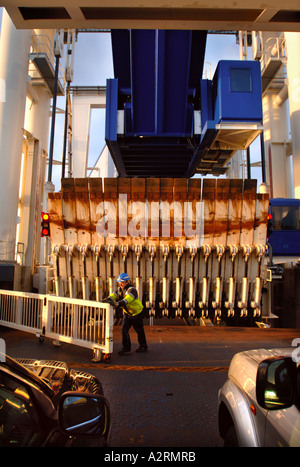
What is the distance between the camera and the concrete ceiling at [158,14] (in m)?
2.66

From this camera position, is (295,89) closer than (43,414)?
No

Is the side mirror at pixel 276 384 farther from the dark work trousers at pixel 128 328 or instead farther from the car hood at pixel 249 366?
the dark work trousers at pixel 128 328

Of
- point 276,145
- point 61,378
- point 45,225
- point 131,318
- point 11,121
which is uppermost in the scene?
point 276,145

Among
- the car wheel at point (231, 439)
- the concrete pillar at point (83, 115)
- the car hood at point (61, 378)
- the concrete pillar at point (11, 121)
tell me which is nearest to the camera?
the car wheel at point (231, 439)

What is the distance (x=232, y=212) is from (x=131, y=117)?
3.95m

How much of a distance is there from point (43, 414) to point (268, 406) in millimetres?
1175

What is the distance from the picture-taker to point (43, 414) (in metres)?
1.65

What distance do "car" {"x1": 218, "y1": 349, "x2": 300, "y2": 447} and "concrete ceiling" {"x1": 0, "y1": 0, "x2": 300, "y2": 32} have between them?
9.41 ft

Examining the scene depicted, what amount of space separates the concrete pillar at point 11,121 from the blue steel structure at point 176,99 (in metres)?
5.27

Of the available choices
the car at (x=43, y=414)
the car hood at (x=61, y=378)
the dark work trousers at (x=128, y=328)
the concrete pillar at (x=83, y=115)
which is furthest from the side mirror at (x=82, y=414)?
the concrete pillar at (x=83, y=115)

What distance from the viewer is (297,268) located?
9500 mm

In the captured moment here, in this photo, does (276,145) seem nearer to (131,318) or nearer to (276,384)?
(131,318)

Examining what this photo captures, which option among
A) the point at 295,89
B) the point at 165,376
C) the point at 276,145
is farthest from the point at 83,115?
the point at 165,376
